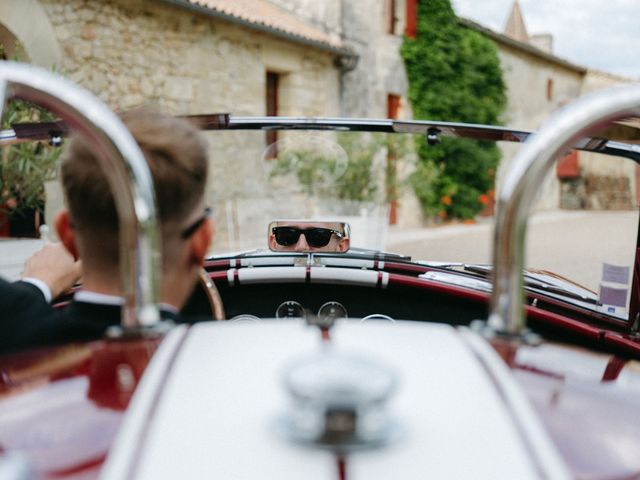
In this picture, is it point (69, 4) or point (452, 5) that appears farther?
point (452, 5)

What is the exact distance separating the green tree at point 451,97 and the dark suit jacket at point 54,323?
13918 millimetres

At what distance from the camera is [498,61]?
741 inches

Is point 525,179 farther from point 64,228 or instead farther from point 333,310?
point 333,310

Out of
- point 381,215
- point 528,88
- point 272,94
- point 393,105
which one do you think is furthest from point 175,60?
point 528,88

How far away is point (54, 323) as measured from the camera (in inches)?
43.9

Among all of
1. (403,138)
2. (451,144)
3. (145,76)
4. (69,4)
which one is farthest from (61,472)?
(451,144)

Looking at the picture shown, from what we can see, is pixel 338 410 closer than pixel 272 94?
Yes

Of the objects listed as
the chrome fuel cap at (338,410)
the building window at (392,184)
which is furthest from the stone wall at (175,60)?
the chrome fuel cap at (338,410)

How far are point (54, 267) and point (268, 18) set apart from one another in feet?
37.0

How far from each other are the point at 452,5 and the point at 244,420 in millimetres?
17106

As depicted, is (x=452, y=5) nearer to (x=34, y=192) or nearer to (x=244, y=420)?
(x=34, y=192)

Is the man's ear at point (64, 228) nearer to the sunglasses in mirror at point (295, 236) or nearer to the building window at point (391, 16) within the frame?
the sunglasses in mirror at point (295, 236)

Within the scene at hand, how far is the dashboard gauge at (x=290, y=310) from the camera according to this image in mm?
2506

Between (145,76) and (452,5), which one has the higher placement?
(452,5)
